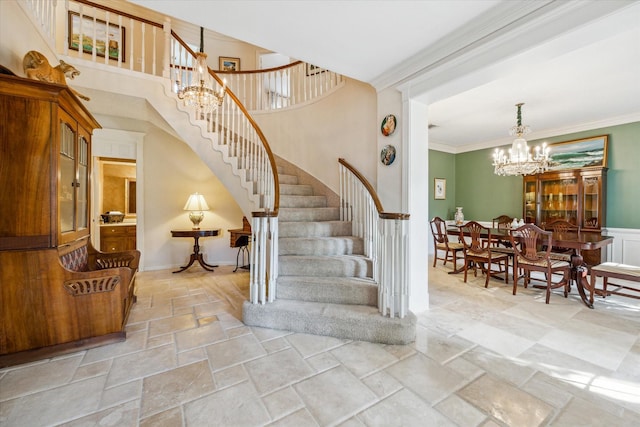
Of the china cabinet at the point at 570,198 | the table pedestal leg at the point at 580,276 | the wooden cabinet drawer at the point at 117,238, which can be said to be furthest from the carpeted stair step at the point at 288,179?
the china cabinet at the point at 570,198

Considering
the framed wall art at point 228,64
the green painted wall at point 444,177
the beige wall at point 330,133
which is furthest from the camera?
the green painted wall at point 444,177

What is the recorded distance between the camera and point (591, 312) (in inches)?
117

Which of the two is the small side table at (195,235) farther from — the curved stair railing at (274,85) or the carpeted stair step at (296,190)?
the curved stair railing at (274,85)

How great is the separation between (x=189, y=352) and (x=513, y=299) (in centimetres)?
377

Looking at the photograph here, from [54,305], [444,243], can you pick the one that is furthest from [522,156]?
[54,305]

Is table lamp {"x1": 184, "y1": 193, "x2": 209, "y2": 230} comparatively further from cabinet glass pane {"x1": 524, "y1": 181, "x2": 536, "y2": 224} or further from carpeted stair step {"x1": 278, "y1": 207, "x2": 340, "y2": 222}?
cabinet glass pane {"x1": 524, "y1": 181, "x2": 536, "y2": 224}

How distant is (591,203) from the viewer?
473 centimetres

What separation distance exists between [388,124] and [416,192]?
867 millimetres

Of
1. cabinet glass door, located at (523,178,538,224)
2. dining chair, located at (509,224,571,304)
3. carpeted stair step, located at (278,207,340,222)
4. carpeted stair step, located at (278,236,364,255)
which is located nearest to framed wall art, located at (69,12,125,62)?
carpeted stair step, located at (278,207,340,222)

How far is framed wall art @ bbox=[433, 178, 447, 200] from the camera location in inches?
261

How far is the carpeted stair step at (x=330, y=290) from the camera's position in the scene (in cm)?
259

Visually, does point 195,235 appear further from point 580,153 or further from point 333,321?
point 580,153

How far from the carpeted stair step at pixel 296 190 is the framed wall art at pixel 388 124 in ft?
5.19

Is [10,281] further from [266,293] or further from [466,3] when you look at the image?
[466,3]
